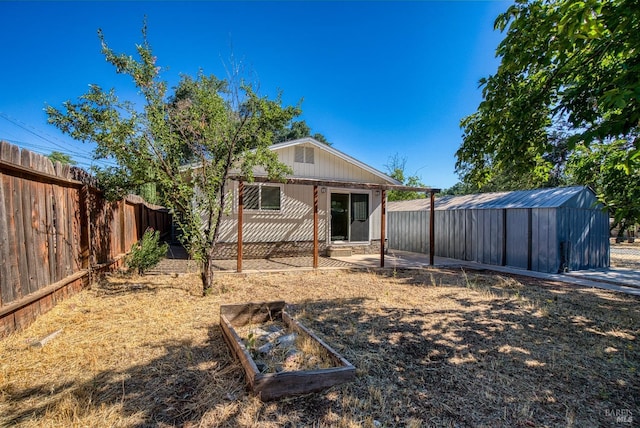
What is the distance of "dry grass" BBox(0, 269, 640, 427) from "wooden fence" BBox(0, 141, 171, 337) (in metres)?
0.33

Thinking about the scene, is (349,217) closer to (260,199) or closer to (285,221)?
(285,221)

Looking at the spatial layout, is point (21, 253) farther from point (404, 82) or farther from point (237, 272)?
point (404, 82)

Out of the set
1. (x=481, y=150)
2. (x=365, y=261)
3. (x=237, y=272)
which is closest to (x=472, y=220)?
(x=365, y=261)

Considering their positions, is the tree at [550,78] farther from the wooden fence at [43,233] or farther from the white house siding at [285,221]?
the white house siding at [285,221]

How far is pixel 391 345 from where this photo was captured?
340 cm

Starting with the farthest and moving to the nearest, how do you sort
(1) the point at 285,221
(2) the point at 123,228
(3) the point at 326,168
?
1. (3) the point at 326,168
2. (1) the point at 285,221
3. (2) the point at 123,228

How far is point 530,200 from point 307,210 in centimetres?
709

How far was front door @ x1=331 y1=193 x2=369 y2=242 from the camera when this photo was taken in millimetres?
11289

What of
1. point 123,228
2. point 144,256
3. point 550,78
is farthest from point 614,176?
point 123,228

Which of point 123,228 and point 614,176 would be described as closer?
point 614,176

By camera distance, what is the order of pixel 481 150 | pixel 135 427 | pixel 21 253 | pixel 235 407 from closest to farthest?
pixel 135 427
pixel 235 407
pixel 21 253
pixel 481 150

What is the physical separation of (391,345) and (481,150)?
9.66 ft

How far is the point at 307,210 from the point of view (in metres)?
10.6

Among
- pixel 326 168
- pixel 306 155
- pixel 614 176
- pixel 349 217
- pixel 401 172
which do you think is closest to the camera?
pixel 614 176
